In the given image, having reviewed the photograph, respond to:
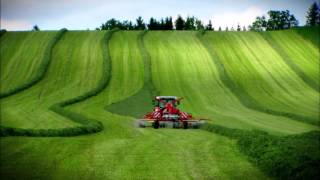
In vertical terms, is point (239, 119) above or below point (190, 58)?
below

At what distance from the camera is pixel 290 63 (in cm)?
6806

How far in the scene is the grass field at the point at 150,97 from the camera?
2131 cm

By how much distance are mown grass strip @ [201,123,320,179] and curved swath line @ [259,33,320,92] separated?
113ft

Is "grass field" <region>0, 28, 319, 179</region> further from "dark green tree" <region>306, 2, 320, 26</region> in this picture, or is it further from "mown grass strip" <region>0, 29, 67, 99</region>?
"dark green tree" <region>306, 2, 320, 26</region>

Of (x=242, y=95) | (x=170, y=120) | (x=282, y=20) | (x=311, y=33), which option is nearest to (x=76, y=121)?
(x=170, y=120)

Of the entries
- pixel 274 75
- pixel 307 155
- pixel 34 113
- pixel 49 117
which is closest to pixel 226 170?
pixel 307 155

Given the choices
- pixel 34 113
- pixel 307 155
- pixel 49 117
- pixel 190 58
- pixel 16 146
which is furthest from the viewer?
pixel 190 58

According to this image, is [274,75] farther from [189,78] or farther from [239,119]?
[239,119]

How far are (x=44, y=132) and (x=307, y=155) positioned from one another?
15.0m

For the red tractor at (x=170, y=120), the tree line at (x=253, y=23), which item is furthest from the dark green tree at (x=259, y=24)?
the red tractor at (x=170, y=120)

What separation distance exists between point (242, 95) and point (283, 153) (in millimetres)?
32869

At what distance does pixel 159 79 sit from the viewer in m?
60.6

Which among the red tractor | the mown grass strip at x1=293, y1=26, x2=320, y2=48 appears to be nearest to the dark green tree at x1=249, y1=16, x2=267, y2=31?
the mown grass strip at x1=293, y1=26, x2=320, y2=48

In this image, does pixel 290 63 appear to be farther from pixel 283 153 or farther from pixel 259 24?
pixel 259 24
